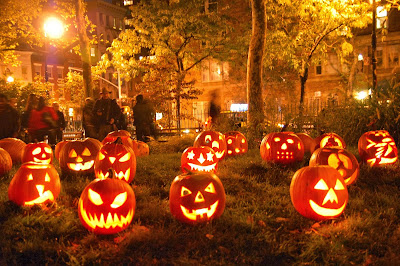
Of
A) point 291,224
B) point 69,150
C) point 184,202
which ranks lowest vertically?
point 291,224

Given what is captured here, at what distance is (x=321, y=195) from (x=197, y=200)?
1.40m

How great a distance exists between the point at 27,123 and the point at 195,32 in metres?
13.3

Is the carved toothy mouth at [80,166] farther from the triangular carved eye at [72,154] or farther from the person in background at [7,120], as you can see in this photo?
the person in background at [7,120]

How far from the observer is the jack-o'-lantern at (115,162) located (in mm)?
5591

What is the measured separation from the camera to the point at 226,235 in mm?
3688

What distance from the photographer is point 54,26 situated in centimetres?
1836

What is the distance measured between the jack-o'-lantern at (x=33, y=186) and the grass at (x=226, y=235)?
15 centimetres

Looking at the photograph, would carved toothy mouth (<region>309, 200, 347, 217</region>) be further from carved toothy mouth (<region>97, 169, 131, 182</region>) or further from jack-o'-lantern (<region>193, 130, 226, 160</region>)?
jack-o'-lantern (<region>193, 130, 226, 160</region>)

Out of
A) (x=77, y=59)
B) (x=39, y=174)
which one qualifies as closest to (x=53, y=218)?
(x=39, y=174)

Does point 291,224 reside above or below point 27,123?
below

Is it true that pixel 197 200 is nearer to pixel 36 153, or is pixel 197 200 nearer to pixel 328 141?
pixel 328 141

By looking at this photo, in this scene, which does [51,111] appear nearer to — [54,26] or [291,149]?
[291,149]

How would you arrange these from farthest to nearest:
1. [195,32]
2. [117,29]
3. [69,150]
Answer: [117,29]
[195,32]
[69,150]

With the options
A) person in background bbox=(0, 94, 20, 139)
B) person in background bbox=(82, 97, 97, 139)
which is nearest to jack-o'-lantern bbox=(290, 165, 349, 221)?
person in background bbox=(82, 97, 97, 139)
